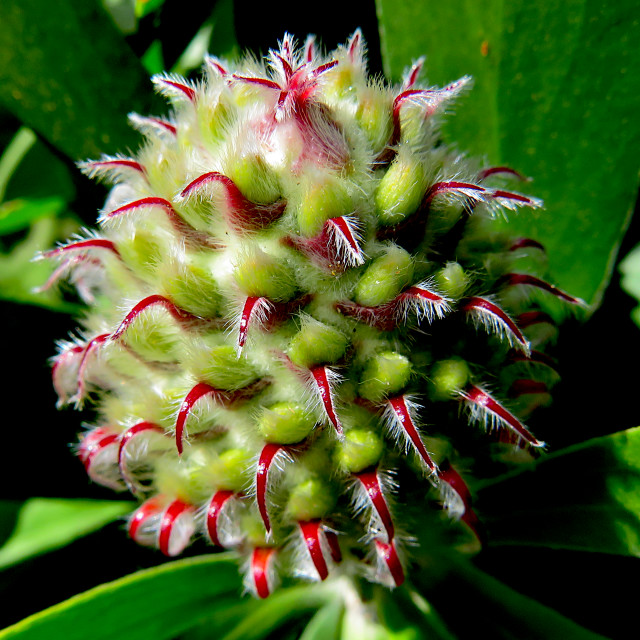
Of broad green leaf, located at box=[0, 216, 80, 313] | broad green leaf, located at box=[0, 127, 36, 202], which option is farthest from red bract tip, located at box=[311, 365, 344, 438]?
broad green leaf, located at box=[0, 127, 36, 202]

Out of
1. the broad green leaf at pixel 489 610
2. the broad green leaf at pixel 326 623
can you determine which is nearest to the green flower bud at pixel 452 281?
the broad green leaf at pixel 489 610

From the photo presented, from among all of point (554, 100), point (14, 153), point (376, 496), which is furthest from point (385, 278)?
point (14, 153)

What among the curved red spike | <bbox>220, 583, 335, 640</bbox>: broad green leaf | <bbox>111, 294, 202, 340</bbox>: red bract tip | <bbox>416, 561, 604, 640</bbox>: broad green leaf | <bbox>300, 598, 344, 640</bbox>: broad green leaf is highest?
<bbox>111, 294, 202, 340</bbox>: red bract tip

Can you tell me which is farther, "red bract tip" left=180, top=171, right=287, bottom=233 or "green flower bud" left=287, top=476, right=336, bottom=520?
"green flower bud" left=287, top=476, right=336, bottom=520

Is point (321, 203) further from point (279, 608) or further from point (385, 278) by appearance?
point (279, 608)

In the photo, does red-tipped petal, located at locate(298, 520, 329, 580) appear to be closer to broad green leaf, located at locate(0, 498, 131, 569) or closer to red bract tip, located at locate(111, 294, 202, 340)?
red bract tip, located at locate(111, 294, 202, 340)

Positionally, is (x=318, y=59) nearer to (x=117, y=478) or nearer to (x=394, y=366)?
(x=394, y=366)
